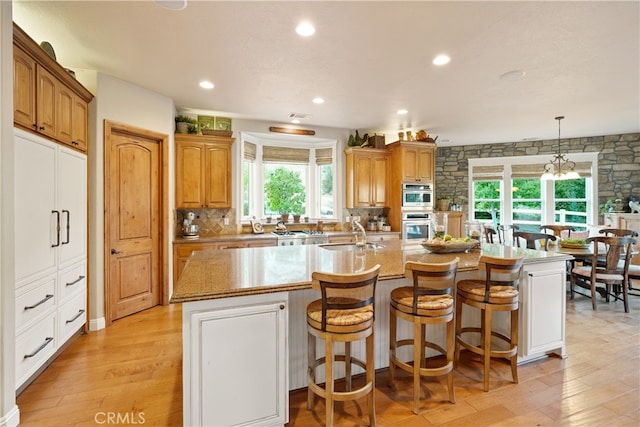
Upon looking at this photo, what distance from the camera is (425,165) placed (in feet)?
18.3

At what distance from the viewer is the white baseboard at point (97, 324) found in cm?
321

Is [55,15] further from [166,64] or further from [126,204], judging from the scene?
[126,204]

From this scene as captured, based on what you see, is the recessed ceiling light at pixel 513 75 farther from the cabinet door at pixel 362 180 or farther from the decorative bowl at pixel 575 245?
the cabinet door at pixel 362 180

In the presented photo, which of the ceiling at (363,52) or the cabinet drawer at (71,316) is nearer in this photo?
the ceiling at (363,52)

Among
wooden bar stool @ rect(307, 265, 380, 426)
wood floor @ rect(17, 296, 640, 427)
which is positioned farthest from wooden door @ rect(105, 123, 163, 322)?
wooden bar stool @ rect(307, 265, 380, 426)

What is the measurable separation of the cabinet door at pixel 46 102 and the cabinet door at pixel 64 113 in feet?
0.19

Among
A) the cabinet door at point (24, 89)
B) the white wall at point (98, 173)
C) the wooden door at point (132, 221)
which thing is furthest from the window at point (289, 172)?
the cabinet door at point (24, 89)

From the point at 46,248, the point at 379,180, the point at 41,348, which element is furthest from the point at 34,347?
the point at 379,180

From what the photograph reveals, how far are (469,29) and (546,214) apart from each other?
5700 millimetres

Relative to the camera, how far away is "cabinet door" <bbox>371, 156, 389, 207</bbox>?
5.62 metres

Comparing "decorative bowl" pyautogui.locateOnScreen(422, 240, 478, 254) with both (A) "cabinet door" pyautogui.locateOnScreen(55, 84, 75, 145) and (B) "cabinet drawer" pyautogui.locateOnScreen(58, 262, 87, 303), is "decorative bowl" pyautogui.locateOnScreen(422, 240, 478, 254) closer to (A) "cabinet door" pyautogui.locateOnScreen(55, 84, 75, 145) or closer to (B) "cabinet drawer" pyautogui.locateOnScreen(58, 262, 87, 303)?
(B) "cabinet drawer" pyautogui.locateOnScreen(58, 262, 87, 303)

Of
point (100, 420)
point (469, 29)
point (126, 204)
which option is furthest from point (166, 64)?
point (100, 420)

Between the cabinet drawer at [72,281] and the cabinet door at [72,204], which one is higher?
the cabinet door at [72,204]

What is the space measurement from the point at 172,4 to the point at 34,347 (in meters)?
2.63
